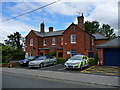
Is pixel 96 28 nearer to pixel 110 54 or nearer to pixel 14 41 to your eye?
pixel 14 41

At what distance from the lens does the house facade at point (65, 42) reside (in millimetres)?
21531

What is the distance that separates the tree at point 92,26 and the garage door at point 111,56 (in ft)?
138

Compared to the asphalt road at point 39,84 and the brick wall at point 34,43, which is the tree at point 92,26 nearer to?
the brick wall at point 34,43

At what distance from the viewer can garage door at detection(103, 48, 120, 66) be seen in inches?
610

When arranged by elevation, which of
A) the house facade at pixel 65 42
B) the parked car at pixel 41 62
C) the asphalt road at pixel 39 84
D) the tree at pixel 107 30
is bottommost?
the asphalt road at pixel 39 84

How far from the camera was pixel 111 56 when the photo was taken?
52.3 feet

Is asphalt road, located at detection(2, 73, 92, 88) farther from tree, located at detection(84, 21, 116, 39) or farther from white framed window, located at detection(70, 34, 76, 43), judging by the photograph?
tree, located at detection(84, 21, 116, 39)

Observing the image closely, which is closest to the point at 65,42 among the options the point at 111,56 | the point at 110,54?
the point at 110,54

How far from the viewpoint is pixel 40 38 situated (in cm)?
2920

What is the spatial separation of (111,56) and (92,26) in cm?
4645

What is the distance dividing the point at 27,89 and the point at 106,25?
7041 centimetres

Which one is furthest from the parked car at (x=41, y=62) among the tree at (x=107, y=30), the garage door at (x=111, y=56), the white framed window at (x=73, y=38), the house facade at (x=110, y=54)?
the tree at (x=107, y=30)

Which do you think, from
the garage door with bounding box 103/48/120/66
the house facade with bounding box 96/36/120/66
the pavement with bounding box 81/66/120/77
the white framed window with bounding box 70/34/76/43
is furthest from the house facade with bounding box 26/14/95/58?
the pavement with bounding box 81/66/120/77

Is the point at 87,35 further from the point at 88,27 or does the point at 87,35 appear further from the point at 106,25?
the point at 106,25
